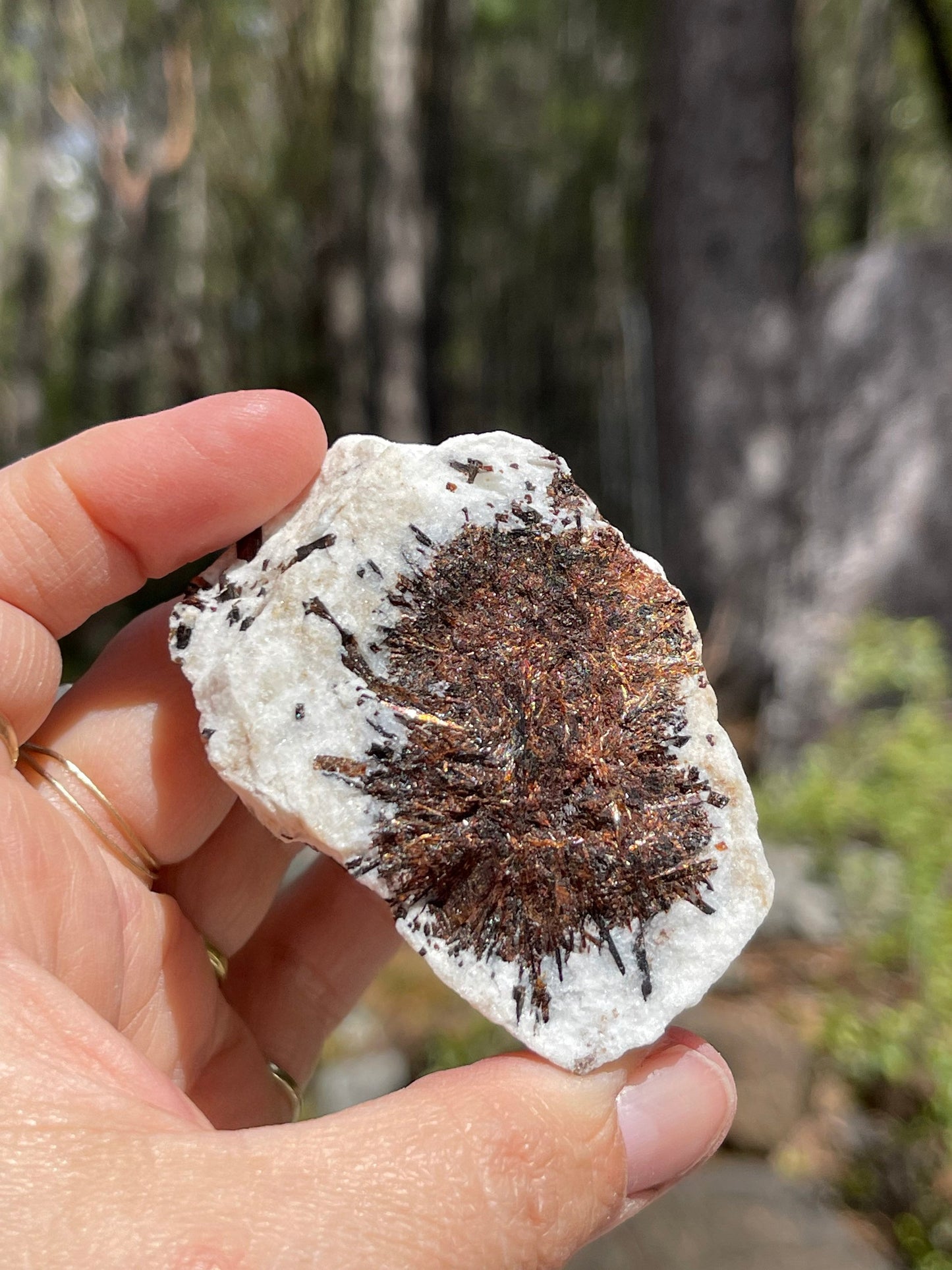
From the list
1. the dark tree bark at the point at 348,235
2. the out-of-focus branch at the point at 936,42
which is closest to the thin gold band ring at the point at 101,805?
the dark tree bark at the point at 348,235

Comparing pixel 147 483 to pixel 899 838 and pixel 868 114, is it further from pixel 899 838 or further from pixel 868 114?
pixel 868 114

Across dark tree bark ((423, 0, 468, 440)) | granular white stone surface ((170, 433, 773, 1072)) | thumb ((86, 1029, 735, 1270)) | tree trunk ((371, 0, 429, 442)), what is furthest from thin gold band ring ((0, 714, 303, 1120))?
dark tree bark ((423, 0, 468, 440))

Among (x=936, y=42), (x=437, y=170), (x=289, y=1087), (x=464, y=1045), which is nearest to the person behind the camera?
(x=289, y=1087)

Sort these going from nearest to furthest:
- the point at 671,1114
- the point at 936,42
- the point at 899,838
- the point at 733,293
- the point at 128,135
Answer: the point at 671,1114, the point at 899,838, the point at 733,293, the point at 936,42, the point at 128,135

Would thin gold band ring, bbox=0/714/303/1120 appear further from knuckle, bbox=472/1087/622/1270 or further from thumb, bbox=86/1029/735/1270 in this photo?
knuckle, bbox=472/1087/622/1270

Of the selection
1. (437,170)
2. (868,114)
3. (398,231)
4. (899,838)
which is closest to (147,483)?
(899,838)
